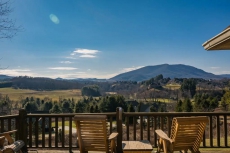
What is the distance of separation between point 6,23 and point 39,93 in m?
38.6

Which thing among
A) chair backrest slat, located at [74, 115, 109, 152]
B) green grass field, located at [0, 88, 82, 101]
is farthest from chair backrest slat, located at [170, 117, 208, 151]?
green grass field, located at [0, 88, 82, 101]

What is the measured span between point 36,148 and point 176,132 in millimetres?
3160

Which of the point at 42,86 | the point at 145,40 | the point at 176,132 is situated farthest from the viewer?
the point at 42,86

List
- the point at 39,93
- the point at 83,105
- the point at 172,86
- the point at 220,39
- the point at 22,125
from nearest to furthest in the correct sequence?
1. the point at 220,39
2. the point at 22,125
3. the point at 83,105
4. the point at 172,86
5. the point at 39,93

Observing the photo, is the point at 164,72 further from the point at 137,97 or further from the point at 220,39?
the point at 220,39

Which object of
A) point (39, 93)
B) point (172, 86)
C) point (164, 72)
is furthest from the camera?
point (164, 72)

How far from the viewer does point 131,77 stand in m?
101

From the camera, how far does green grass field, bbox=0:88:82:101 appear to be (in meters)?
39.2

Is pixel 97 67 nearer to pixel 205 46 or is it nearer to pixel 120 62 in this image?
pixel 120 62

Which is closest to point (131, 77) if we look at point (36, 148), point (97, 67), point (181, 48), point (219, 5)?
point (97, 67)

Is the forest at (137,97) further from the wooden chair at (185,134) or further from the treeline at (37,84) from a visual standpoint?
the wooden chair at (185,134)

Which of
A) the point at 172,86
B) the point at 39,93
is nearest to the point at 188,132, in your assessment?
the point at 172,86

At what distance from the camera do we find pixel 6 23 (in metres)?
6.27

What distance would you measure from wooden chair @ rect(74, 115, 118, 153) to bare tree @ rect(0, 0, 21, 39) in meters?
3.94
